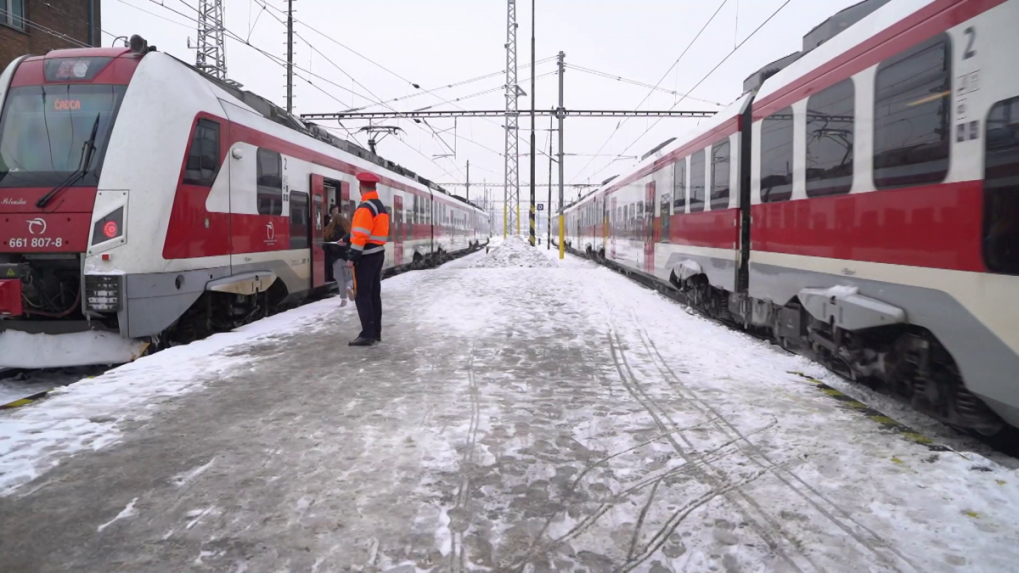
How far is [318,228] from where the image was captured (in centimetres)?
1082

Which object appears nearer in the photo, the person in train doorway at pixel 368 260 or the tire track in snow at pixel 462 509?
the tire track in snow at pixel 462 509

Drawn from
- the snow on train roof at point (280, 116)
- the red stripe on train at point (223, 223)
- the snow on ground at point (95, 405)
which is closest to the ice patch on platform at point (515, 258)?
the snow on train roof at point (280, 116)

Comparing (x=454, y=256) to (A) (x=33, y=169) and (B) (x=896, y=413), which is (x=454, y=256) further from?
(B) (x=896, y=413)

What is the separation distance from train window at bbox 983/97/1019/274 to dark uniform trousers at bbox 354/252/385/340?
5.43 meters

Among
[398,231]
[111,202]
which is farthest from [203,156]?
[398,231]

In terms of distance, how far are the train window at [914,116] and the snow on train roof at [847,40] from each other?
321mm

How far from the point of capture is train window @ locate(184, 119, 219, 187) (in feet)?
22.2

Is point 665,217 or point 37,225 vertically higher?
point 665,217

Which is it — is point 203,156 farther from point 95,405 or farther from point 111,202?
point 95,405

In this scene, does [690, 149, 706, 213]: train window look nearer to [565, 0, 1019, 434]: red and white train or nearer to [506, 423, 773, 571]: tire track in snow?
[565, 0, 1019, 434]: red and white train

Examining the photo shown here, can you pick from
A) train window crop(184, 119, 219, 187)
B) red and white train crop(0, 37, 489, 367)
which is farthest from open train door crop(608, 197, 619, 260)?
train window crop(184, 119, 219, 187)

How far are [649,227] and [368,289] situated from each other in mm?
7847

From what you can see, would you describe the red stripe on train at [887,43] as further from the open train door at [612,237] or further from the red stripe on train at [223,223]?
the open train door at [612,237]

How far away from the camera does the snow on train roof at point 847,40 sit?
4475mm
